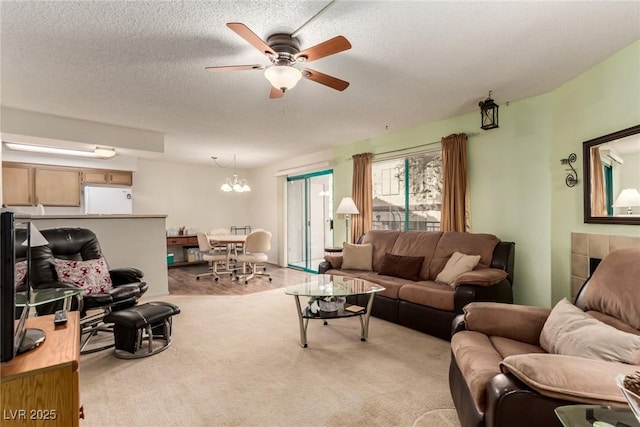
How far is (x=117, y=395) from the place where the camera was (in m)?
2.05

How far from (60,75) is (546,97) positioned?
4.79 meters

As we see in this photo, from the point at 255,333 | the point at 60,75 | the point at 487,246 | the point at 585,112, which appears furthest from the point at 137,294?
the point at 585,112

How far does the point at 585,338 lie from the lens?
1.47m

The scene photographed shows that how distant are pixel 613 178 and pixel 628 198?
0.23m

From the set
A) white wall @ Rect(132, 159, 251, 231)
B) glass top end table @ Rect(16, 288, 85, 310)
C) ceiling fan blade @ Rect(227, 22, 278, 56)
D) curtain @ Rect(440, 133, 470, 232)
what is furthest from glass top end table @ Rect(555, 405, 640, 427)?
white wall @ Rect(132, 159, 251, 231)

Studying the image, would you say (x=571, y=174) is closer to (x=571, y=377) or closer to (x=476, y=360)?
(x=476, y=360)

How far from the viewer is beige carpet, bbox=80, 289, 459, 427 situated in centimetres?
182

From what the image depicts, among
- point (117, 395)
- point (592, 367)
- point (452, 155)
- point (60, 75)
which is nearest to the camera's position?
point (592, 367)

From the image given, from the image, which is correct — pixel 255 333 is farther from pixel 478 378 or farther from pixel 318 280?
pixel 478 378

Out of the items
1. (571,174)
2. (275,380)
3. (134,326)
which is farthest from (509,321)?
(134,326)

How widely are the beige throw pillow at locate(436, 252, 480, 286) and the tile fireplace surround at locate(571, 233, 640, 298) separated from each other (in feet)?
2.79

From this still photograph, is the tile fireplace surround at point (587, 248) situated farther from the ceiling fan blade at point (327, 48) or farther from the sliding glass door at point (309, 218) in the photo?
the sliding glass door at point (309, 218)

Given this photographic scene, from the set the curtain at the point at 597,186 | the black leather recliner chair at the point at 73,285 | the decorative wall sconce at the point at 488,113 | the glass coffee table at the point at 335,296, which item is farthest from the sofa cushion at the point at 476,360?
the black leather recliner chair at the point at 73,285

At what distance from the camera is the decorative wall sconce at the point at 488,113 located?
3.37 m
